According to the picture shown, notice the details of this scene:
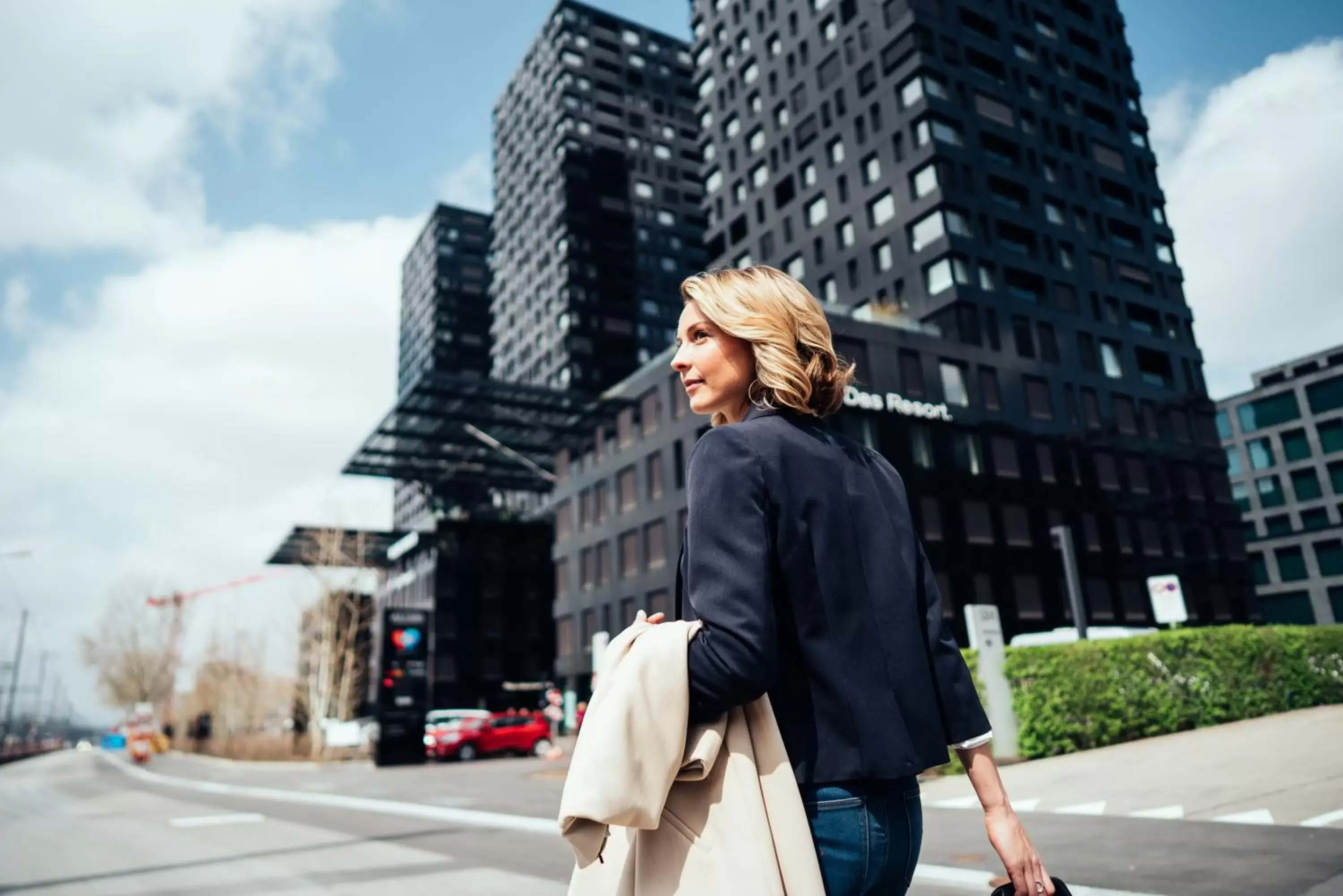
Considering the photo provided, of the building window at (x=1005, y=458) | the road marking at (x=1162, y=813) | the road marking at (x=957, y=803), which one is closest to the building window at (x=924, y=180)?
the building window at (x=1005, y=458)

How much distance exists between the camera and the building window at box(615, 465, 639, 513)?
43594mm

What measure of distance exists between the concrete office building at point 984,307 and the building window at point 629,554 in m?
0.15

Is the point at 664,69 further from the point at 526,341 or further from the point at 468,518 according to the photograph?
the point at 468,518

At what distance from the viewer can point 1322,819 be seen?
6.27 m

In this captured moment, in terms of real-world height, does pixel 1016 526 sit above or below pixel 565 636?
above

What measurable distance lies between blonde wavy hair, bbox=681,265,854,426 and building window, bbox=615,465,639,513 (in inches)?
1629

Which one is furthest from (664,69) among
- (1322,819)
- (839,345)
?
(1322,819)

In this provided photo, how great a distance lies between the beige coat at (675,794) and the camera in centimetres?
133

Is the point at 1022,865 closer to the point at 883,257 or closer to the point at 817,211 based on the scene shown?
the point at 883,257

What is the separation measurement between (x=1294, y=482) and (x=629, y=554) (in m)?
52.7

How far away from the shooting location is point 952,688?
5.50ft

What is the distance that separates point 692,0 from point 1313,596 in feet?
196

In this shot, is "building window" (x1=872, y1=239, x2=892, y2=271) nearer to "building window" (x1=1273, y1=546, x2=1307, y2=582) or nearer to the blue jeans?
"building window" (x1=1273, y1=546, x2=1307, y2=582)

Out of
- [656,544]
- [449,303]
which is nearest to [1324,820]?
[656,544]
